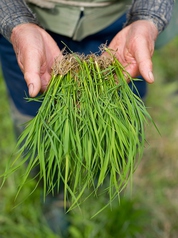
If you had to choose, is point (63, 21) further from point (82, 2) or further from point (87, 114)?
point (87, 114)

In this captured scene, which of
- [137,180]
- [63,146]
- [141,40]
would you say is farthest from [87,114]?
[137,180]

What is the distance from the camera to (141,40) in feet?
3.70

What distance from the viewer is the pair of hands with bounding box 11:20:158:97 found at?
1057 millimetres

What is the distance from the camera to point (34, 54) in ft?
3.58

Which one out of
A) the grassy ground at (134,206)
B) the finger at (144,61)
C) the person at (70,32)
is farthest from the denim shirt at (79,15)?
the grassy ground at (134,206)

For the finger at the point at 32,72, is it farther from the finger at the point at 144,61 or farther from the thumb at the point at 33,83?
the finger at the point at 144,61

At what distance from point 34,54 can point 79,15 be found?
13.7 inches

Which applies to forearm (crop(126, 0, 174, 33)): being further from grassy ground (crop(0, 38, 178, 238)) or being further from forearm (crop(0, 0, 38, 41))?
grassy ground (crop(0, 38, 178, 238))

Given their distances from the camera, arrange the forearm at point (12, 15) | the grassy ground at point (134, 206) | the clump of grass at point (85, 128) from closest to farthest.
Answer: the clump of grass at point (85, 128)
the forearm at point (12, 15)
the grassy ground at point (134, 206)

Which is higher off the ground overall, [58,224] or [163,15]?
[163,15]

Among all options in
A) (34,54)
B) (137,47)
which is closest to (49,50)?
(34,54)

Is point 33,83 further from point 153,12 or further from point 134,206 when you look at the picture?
point 134,206

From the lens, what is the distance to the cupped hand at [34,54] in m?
1.04

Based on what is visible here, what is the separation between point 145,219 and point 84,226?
257 millimetres
